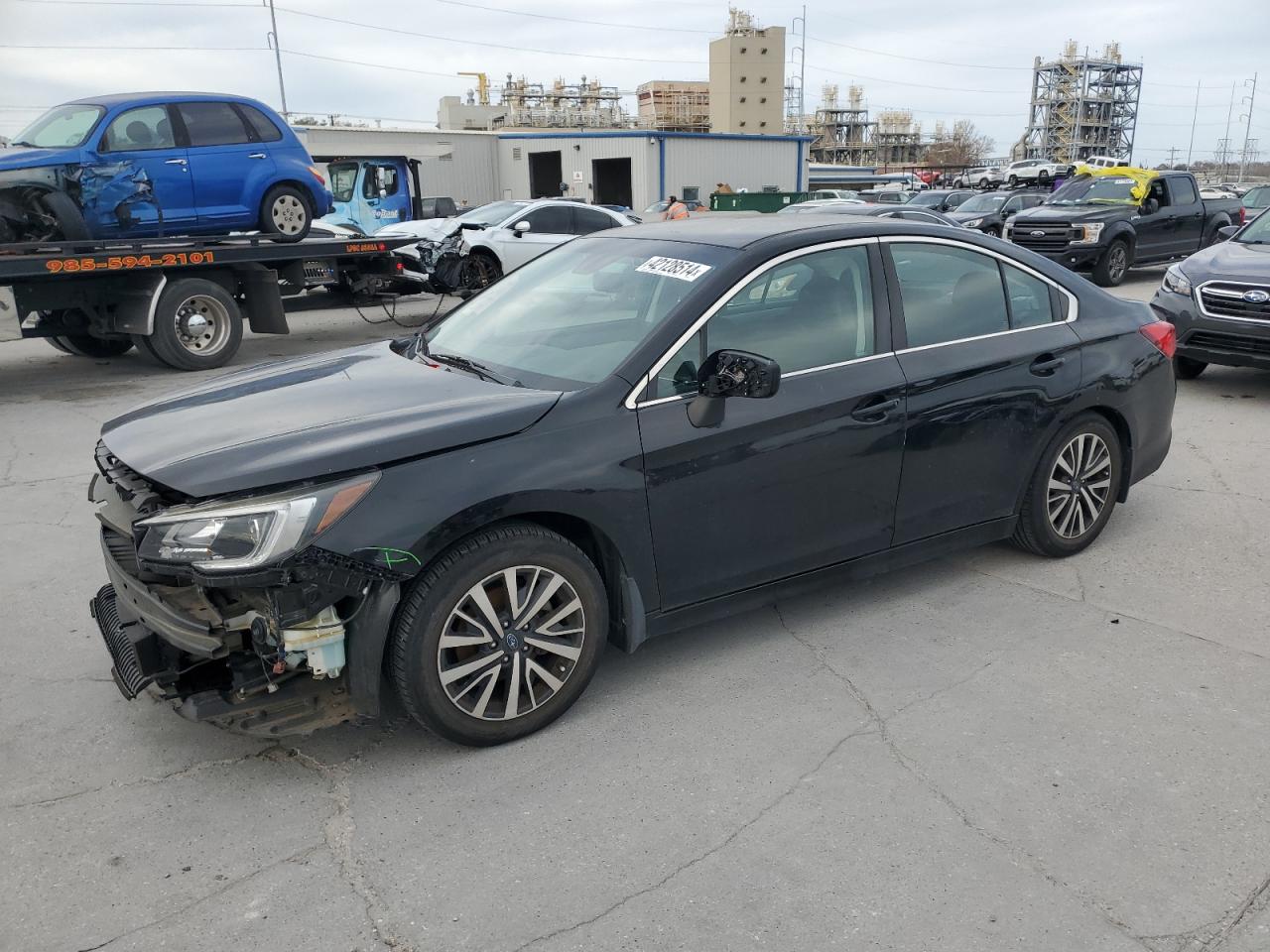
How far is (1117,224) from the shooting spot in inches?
688

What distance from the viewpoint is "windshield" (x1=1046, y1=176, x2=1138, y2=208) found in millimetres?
18250

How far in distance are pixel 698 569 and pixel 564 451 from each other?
2.34 ft

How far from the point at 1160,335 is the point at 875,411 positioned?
208 cm

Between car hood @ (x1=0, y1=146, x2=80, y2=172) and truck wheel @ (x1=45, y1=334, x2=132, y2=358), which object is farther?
truck wheel @ (x1=45, y1=334, x2=132, y2=358)

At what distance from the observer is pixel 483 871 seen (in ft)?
9.00

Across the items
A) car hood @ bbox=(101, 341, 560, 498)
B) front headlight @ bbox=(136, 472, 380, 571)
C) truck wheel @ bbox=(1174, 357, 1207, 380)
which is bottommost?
truck wheel @ bbox=(1174, 357, 1207, 380)

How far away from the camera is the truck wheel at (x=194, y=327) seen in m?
10.0

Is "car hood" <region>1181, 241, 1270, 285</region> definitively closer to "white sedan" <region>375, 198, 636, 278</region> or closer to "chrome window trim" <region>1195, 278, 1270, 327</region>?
"chrome window trim" <region>1195, 278, 1270, 327</region>

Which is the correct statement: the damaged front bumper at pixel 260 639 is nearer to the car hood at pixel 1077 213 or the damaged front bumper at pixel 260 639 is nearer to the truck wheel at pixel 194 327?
the truck wheel at pixel 194 327

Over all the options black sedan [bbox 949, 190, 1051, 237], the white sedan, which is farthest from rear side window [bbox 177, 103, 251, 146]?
black sedan [bbox 949, 190, 1051, 237]

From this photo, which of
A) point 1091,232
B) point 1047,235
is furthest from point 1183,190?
point 1047,235

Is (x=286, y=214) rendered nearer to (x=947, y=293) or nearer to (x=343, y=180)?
(x=947, y=293)

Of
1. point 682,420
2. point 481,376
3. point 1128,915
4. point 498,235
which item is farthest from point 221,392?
point 498,235

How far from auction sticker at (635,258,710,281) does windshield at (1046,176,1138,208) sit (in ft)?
55.8
